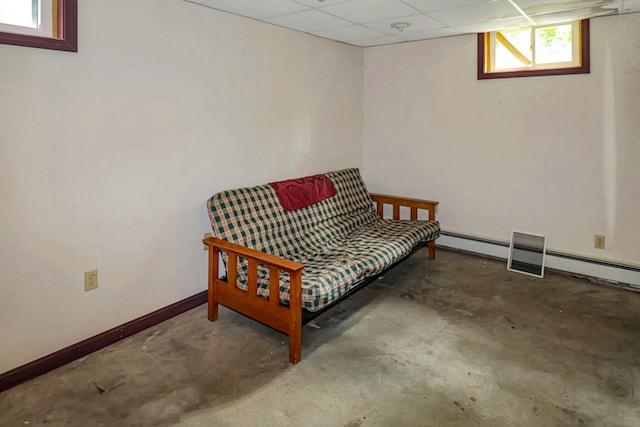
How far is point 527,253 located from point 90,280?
11.8ft

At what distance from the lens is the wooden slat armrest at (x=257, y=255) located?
225 cm

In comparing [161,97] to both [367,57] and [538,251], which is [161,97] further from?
[538,251]

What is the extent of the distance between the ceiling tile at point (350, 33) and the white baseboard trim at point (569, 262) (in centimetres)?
215

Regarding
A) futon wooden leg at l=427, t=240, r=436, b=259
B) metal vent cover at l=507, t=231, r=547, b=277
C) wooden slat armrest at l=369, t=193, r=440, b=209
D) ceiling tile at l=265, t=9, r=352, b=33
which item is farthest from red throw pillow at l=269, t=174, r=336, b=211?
metal vent cover at l=507, t=231, r=547, b=277

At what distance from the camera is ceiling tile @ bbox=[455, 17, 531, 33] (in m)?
3.31

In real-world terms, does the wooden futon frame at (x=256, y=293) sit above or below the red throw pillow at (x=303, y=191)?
below

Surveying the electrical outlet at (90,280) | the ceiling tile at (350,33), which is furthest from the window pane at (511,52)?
the electrical outlet at (90,280)

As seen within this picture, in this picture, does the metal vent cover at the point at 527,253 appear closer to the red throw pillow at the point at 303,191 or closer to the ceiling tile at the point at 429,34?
the red throw pillow at the point at 303,191

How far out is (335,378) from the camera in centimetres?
218

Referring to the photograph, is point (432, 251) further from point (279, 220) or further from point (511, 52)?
point (511, 52)

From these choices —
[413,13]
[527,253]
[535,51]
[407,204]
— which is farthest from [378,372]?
[535,51]

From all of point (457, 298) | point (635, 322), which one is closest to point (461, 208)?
point (457, 298)

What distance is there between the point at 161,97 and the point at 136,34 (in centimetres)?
38

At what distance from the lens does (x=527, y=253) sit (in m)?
3.81
